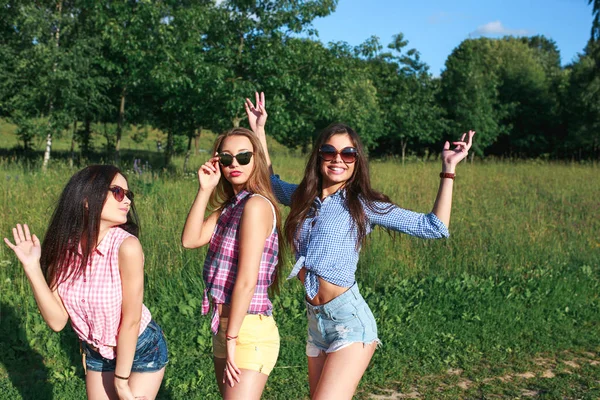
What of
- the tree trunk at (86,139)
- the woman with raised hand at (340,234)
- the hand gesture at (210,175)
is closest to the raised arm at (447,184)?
the woman with raised hand at (340,234)

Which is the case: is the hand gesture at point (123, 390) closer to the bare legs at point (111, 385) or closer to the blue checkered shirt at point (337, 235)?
the bare legs at point (111, 385)

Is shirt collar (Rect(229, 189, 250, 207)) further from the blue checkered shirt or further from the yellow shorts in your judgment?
the yellow shorts

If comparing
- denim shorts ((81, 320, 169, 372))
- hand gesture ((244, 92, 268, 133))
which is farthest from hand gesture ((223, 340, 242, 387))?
Result: hand gesture ((244, 92, 268, 133))

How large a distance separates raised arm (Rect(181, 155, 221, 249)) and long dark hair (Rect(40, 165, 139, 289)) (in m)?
0.44

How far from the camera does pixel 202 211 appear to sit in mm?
2643

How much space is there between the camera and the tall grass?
4.44 meters

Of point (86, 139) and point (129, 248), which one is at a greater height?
point (129, 248)

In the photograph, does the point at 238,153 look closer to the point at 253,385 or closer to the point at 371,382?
the point at 253,385

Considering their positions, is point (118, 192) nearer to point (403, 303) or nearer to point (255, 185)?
point (255, 185)

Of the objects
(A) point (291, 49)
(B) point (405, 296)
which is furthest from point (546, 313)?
(A) point (291, 49)

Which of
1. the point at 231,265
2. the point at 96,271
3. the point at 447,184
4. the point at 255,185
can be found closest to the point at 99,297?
the point at 96,271

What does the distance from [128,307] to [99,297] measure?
121 mm

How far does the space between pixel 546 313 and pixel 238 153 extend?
462 centimetres

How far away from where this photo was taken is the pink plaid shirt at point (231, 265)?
8.02 ft
